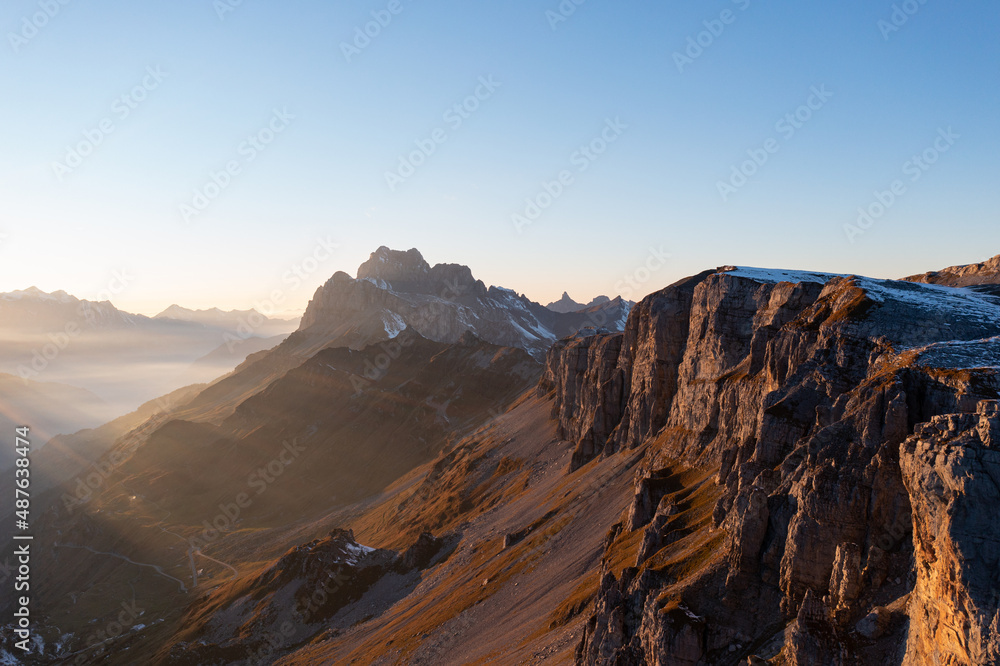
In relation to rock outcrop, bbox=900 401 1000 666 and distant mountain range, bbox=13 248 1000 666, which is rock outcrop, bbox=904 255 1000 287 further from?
rock outcrop, bbox=900 401 1000 666

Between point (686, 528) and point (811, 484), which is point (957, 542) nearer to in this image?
point (811, 484)

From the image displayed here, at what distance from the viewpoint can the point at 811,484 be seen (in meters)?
38.9

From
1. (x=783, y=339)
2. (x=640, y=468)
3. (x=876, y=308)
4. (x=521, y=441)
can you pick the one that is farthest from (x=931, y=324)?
(x=521, y=441)

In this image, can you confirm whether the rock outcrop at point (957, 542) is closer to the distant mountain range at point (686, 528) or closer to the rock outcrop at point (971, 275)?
the distant mountain range at point (686, 528)

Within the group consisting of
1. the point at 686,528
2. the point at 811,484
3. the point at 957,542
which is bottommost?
the point at 686,528

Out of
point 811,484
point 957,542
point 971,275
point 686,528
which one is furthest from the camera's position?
point 971,275

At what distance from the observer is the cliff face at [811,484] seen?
34.8 metres

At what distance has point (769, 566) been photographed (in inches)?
Result: 1658

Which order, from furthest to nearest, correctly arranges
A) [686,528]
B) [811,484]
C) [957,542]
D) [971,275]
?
[971,275] < [686,528] < [811,484] < [957,542]

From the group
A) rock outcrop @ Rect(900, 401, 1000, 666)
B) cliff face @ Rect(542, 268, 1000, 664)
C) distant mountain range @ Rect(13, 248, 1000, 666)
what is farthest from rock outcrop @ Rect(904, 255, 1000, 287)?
rock outcrop @ Rect(900, 401, 1000, 666)

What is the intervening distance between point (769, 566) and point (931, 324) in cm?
2786

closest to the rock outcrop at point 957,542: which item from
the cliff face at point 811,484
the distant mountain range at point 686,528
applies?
the distant mountain range at point 686,528

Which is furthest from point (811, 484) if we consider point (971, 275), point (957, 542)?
point (971, 275)

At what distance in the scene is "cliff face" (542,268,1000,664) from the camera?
3478 centimetres
